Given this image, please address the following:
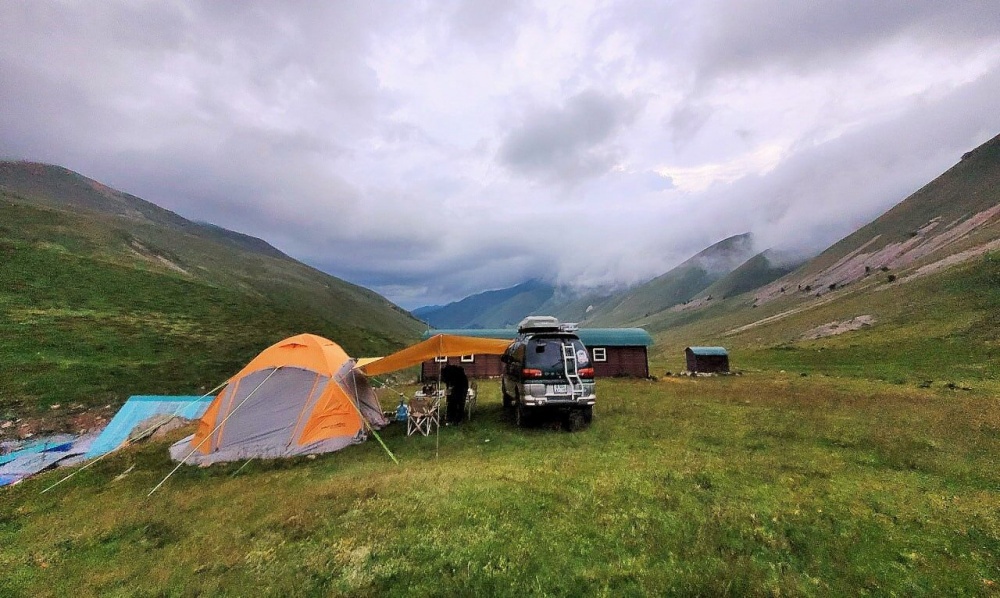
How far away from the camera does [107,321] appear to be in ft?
147

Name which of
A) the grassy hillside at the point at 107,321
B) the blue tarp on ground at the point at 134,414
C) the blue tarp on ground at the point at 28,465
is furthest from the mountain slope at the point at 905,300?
the grassy hillside at the point at 107,321

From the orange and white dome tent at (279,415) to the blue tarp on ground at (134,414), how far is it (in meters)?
6.78

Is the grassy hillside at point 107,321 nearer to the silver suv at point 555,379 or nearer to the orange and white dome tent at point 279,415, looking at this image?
the orange and white dome tent at point 279,415

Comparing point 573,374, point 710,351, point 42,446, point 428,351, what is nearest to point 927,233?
point 710,351

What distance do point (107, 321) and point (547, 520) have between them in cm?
5696

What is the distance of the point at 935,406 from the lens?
17250 mm

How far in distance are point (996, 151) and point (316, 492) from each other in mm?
195684

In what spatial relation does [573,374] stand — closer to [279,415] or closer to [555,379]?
[555,379]

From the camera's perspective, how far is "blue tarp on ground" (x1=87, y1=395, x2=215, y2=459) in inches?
747

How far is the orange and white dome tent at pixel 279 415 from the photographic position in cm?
1310

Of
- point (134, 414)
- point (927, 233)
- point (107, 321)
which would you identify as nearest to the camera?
point (134, 414)

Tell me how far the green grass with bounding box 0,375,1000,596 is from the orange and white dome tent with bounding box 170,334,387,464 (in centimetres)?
71

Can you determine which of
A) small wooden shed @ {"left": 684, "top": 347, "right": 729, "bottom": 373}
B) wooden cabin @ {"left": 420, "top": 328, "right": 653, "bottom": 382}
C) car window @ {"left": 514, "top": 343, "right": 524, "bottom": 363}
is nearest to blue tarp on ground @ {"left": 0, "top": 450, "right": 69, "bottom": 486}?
car window @ {"left": 514, "top": 343, "right": 524, "bottom": 363}

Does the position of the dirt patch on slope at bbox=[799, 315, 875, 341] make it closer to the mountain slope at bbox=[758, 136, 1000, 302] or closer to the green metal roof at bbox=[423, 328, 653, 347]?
the mountain slope at bbox=[758, 136, 1000, 302]
